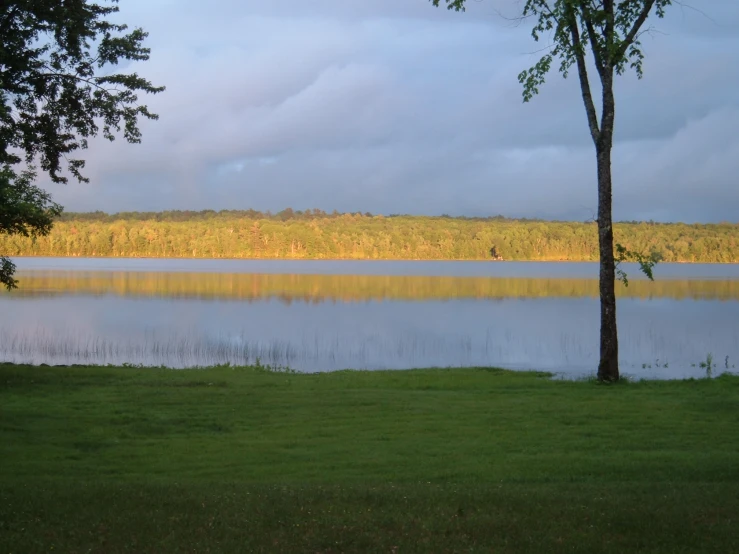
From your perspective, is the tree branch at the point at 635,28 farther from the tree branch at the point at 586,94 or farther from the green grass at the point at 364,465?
the green grass at the point at 364,465

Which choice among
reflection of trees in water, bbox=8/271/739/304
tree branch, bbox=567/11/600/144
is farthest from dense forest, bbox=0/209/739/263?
tree branch, bbox=567/11/600/144

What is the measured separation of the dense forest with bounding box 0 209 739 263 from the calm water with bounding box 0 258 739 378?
108 metres

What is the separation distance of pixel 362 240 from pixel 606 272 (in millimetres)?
160053

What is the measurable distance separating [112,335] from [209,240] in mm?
139630

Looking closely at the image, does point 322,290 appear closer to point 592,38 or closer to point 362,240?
point 592,38

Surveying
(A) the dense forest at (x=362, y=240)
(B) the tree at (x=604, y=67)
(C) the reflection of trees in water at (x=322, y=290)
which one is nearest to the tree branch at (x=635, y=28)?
(B) the tree at (x=604, y=67)

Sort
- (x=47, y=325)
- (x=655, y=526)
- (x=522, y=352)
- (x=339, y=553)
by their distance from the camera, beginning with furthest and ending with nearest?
(x=47, y=325) → (x=522, y=352) → (x=655, y=526) → (x=339, y=553)

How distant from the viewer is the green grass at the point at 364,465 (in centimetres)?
571

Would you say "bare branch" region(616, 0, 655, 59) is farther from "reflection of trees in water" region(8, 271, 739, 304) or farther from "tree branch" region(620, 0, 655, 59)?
"reflection of trees in water" region(8, 271, 739, 304)

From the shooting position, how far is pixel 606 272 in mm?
15422

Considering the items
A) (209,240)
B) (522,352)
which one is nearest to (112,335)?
(522,352)

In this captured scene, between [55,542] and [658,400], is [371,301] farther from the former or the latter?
[55,542]

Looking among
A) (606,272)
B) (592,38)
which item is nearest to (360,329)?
(606,272)

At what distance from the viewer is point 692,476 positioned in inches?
309
